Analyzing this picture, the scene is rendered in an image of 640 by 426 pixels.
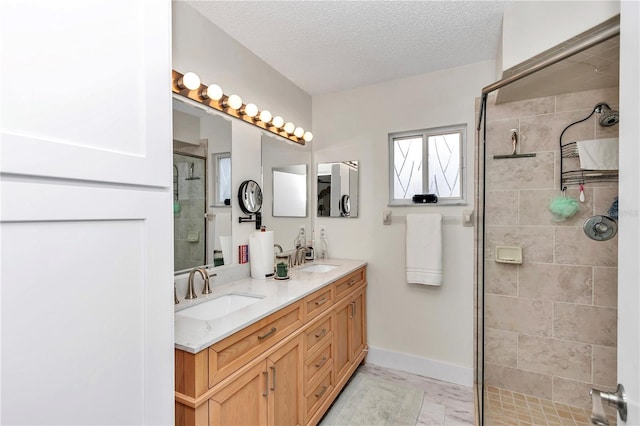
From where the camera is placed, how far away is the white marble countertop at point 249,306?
1.11 meters

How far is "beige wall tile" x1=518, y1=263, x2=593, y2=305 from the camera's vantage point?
193 cm

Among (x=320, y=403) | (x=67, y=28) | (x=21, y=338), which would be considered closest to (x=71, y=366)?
(x=21, y=338)

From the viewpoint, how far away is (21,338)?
538 mm

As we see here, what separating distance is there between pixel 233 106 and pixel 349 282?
1.48 m

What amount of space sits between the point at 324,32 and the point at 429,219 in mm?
1488

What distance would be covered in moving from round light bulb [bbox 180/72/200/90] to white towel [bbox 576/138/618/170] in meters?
2.28

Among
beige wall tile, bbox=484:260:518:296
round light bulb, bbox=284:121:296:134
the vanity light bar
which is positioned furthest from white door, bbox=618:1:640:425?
Answer: round light bulb, bbox=284:121:296:134

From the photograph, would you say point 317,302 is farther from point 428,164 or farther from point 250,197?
point 428,164

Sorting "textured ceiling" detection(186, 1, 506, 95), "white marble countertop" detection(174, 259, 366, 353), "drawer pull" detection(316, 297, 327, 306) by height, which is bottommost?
"drawer pull" detection(316, 297, 327, 306)

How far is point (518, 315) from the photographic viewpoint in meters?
2.13

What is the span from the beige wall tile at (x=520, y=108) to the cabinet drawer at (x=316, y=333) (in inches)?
71.7

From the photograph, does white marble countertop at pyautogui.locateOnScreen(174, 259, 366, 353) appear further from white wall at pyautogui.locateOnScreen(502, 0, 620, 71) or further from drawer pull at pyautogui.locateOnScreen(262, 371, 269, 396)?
white wall at pyautogui.locateOnScreen(502, 0, 620, 71)

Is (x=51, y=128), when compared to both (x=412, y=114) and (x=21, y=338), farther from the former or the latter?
(x=412, y=114)

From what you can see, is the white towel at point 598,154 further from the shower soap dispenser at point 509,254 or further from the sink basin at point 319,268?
the sink basin at point 319,268
